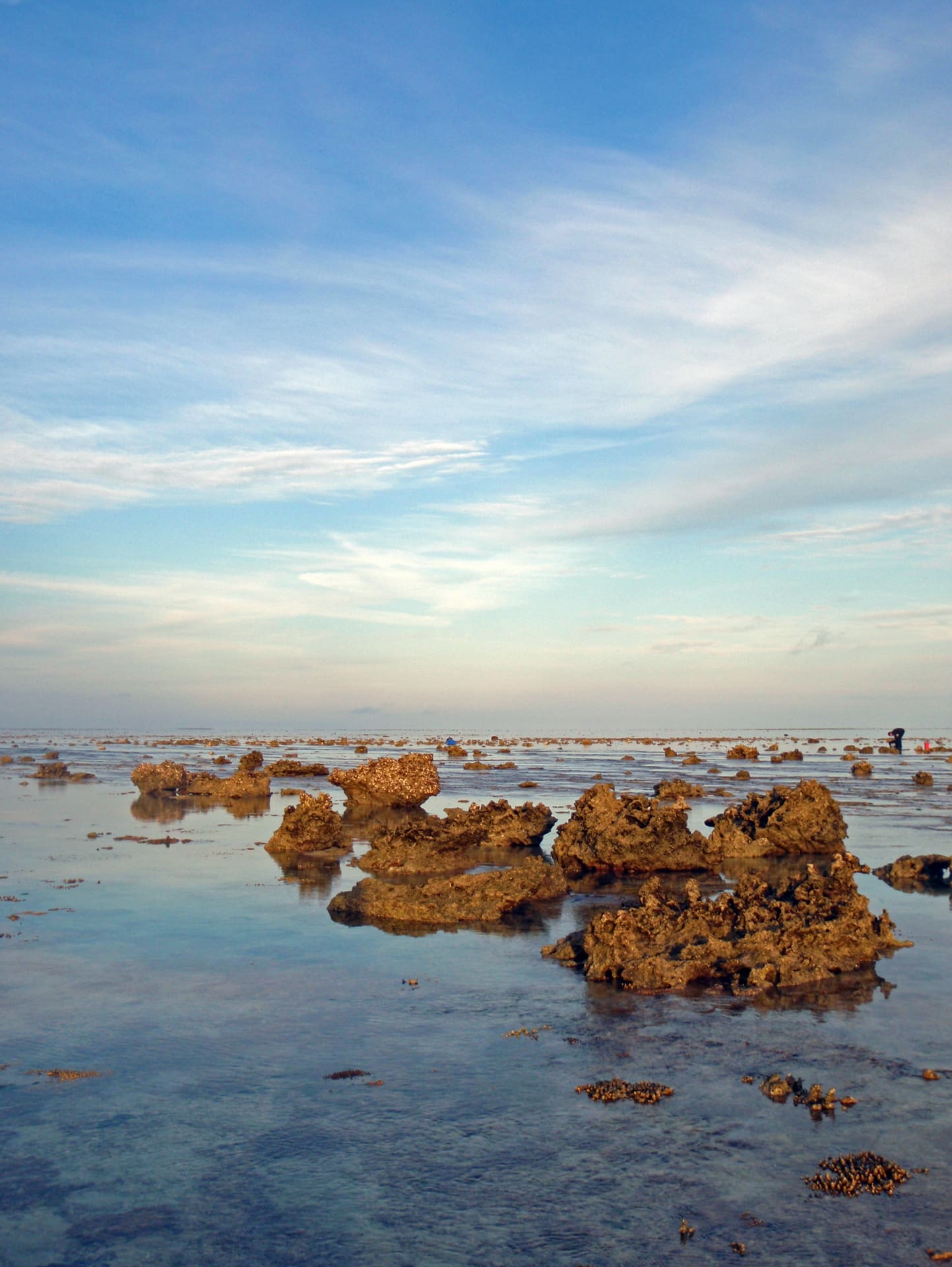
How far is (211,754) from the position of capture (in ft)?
287

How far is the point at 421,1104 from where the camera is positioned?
27.2 feet

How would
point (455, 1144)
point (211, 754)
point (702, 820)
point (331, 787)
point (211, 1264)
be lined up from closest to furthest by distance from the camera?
point (211, 1264)
point (455, 1144)
point (702, 820)
point (331, 787)
point (211, 754)

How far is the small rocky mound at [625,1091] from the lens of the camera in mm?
8344

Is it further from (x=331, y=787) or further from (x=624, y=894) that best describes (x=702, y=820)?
(x=331, y=787)

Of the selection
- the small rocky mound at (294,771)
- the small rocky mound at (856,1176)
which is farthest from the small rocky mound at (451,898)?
the small rocky mound at (294,771)

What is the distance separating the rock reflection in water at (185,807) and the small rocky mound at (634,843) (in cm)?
1449

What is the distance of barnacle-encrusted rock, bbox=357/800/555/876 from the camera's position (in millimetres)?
21266

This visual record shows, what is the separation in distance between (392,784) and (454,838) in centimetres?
1334

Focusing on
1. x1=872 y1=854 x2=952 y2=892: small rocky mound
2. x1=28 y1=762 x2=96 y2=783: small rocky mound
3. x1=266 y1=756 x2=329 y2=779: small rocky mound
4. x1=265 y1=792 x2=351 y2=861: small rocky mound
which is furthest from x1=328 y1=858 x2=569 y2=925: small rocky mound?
x1=266 y1=756 x2=329 y2=779: small rocky mound

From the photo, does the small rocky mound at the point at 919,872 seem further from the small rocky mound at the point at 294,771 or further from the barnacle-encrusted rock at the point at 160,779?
the small rocky mound at the point at 294,771

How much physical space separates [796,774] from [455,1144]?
50.8 metres

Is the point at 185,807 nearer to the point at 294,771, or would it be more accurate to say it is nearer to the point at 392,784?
the point at 392,784

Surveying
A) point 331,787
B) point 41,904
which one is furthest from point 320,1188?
point 331,787

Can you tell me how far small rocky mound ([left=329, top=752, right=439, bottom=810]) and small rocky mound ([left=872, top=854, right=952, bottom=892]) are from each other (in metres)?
18.2
